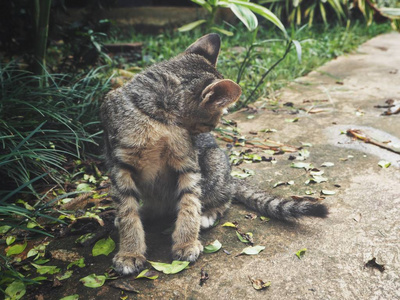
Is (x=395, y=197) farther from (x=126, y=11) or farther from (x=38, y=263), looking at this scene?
(x=126, y=11)

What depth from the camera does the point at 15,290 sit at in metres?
2.21

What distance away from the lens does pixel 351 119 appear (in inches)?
191

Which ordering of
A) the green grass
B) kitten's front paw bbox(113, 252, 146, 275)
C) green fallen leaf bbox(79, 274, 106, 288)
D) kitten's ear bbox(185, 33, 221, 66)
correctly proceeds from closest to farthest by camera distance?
green fallen leaf bbox(79, 274, 106, 288) → kitten's front paw bbox(113, 252, 146, 275) → kitten's ear bbox(185, 33, 221, 66) → the green grass

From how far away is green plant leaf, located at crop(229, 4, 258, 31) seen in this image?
3.83m

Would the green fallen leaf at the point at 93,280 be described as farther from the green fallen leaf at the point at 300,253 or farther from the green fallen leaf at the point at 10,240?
the green fallen leaf at the point at 300,253

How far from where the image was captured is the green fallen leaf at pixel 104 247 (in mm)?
2615

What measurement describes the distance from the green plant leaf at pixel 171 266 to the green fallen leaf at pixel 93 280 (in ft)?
1.11

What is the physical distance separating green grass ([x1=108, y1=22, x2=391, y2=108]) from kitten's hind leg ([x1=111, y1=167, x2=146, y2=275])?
10.6ft

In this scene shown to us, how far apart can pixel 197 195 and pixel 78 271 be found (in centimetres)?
99

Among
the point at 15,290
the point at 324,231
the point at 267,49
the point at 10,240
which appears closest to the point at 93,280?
the point at 15,290

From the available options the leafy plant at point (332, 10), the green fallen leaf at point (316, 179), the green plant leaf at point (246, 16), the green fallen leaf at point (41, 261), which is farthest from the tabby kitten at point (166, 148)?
Result: the leafy plant at point (332, 10)

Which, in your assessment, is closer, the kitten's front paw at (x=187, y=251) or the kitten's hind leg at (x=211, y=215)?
the kitten's front paw at (x=187, y=251)

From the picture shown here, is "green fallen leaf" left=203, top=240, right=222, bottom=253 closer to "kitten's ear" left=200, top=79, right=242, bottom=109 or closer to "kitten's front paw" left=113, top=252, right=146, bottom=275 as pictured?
"kitten's front paw" left=113, top=252, right=146, bottom=275

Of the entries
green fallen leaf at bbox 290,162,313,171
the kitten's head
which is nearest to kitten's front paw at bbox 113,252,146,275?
the kitten's head
